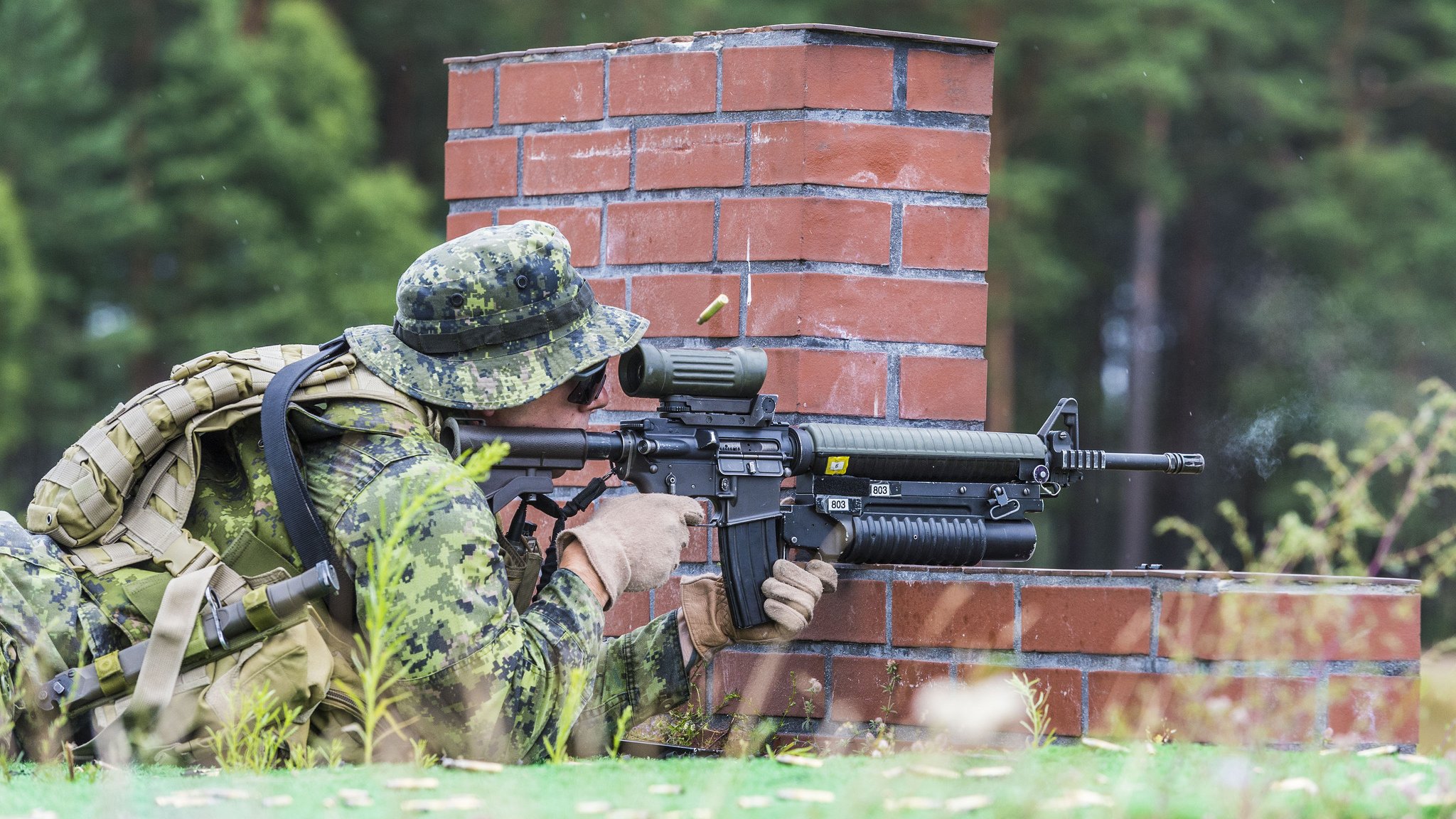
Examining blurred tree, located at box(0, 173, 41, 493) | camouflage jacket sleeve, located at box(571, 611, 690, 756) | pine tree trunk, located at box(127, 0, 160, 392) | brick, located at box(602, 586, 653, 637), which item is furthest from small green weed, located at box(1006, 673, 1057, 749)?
pine tree trunk, located at box(127, 0, 160, 392)

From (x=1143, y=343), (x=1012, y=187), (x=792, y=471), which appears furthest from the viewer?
(x=1143, y=343)

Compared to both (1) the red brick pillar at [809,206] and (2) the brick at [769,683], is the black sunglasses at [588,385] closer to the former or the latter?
(1) the red brick pillar at [809,206]

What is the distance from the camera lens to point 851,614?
3775 millimetres

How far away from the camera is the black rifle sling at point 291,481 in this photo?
3016 millimetres

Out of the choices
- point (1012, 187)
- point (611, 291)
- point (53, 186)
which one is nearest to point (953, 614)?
point (611, 291)

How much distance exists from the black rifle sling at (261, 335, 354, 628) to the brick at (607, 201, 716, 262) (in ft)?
3.91

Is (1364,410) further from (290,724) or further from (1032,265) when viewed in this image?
(290,724)

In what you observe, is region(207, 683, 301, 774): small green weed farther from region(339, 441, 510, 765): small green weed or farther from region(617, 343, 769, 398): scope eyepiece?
region(617, 343, 769, 398): scope eyepiece

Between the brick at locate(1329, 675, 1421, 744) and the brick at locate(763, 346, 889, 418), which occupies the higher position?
the brick at locate(763, 346, 889, 418)

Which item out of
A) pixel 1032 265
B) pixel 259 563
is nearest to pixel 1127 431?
pixel 1032 265

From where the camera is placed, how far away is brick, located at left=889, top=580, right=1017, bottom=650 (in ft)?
11.5

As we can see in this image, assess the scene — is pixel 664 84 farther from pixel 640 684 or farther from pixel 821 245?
pixel 640 684

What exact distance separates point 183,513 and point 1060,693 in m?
1.83

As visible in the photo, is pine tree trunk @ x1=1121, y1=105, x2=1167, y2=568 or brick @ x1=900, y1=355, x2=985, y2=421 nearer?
brick @ x1=900, y1=355, x2=985, y2=421
